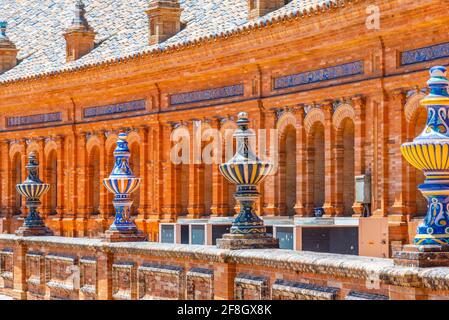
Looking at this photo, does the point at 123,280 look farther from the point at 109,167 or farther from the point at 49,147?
the point at 49,147

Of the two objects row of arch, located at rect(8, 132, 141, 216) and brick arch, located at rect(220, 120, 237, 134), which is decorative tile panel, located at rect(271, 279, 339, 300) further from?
row of arch, located at rect(8, 132, 141, 216)

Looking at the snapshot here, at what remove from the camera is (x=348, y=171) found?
1076 inches

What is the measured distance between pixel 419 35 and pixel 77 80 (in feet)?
47.7

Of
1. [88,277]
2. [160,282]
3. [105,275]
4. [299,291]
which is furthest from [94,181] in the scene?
[299,291]

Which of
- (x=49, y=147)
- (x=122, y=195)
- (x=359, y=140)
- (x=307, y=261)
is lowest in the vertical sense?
(x=307, y=261)

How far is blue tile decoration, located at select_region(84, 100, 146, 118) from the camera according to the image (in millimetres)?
34438

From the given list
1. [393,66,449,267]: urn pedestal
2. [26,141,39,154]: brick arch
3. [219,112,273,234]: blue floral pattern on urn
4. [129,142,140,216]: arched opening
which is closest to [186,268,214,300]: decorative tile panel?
[219,112,273,234]: blue floral pattern on urn

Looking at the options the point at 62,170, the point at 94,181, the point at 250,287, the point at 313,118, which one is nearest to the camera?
the point at 250,287

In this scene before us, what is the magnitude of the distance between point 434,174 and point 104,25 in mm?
25547

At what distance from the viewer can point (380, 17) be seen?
2409 centimetres

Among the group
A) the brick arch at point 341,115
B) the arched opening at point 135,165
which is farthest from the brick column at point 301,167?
the arched opening at point 135,165
